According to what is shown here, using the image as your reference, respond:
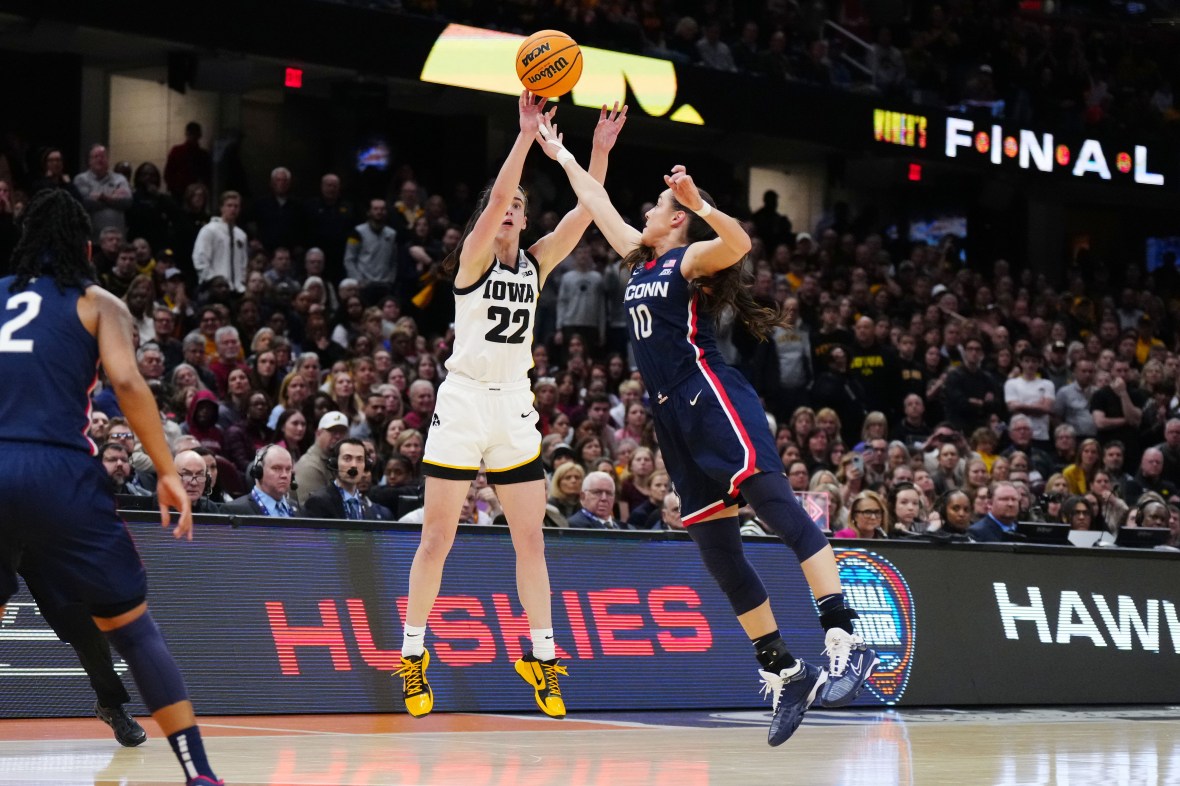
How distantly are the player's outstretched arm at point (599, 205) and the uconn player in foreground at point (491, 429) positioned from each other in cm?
24

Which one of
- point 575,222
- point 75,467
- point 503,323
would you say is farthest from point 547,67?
point 75,467

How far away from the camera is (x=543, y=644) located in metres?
8.80

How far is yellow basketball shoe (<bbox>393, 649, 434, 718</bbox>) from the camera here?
28.2ft

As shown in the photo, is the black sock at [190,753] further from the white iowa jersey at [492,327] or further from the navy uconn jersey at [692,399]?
the white iowa jersey at [492,327]

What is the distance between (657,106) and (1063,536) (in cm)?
1104

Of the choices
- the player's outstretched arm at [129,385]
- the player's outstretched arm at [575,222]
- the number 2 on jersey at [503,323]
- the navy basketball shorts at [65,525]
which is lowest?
the navy basketball shorts at [65,525]

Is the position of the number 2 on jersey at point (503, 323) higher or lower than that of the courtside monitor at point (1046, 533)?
higher

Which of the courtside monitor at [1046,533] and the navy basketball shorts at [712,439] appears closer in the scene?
the navy basketball shorts at [712,439]

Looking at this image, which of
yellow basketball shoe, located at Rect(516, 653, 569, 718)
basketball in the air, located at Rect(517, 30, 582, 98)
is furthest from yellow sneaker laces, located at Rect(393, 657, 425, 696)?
basketball in the air, located at Rect(517, 30, 582, 98)

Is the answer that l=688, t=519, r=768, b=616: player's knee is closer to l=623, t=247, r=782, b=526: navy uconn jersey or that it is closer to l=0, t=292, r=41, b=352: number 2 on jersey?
l=623, t=247, r=782, b=526: navy uconn jersey

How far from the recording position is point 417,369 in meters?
15.8

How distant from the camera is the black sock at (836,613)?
25.2 feet

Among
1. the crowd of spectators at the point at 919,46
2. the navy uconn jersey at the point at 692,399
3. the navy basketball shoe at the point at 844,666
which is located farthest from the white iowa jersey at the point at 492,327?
the crowd of spectators at the point at 919,46

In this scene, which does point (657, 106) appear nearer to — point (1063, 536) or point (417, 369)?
point (417, 369)
